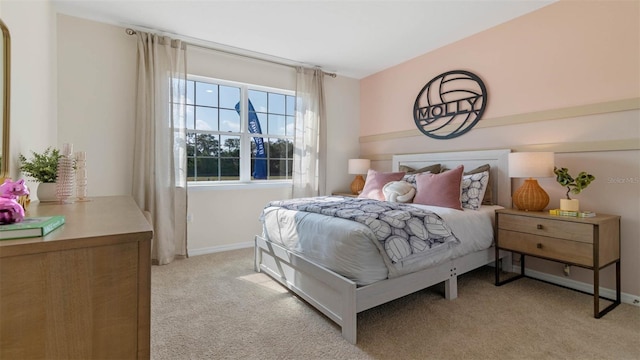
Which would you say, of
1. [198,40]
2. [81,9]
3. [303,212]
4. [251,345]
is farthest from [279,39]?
[251,345]

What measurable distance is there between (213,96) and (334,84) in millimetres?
1820

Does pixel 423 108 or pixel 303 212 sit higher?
pixel 423 108

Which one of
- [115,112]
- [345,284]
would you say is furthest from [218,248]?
[345,284]

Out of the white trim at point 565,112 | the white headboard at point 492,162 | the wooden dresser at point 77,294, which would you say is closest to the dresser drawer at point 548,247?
the white headboard at point 492,162

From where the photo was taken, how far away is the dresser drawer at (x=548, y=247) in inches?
81.1

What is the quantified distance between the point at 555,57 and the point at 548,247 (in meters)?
1.68

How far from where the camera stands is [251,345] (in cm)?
175

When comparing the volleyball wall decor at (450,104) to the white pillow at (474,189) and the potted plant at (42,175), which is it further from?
the potted plant at (42,175)

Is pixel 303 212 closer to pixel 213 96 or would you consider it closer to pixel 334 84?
pixel 213 96

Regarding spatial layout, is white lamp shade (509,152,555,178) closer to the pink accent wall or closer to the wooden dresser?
the pink accent wall

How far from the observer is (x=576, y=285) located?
2.51 metres

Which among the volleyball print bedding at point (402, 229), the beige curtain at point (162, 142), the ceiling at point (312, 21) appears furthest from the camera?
the beige curtain at point (162, 142)

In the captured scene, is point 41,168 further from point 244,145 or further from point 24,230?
point 244,145

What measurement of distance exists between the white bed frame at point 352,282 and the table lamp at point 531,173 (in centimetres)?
44
